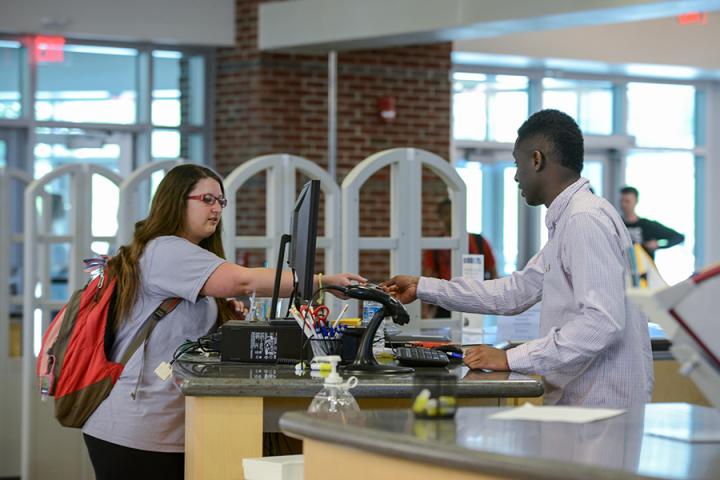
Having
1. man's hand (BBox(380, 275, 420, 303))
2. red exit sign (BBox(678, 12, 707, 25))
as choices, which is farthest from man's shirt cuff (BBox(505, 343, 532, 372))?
red exit sign (BBox(678, 12, 707, 25))

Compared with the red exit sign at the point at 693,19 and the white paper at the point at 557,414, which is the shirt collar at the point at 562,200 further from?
the red exit sign at the point at 693,19

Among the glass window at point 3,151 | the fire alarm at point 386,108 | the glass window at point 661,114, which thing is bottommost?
the glass window at point 3,151

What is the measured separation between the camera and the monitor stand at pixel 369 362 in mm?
3162

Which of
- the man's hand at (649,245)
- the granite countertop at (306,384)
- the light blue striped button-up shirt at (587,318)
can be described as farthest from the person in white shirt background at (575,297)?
the man's hand at (649,245)

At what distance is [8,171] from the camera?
6.91 metres

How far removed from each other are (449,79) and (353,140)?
1.10m

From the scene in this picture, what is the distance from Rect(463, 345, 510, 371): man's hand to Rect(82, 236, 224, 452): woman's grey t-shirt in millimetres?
826

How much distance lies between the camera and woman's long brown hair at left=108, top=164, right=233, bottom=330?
11.6 ft

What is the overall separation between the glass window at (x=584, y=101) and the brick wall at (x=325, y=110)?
202 cm

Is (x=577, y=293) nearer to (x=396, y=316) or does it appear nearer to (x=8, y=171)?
(x=396, y=316)

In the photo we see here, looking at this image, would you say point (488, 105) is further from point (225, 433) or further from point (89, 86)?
point (225, 433)

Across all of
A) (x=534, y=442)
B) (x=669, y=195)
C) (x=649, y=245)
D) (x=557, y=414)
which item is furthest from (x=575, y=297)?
(x=669, y=195)

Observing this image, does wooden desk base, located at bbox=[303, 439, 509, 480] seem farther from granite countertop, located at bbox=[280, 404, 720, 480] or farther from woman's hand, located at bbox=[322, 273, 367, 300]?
woman's hand, located at bbox=[322, 273, 367, 300]

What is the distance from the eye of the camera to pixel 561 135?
332 cm
